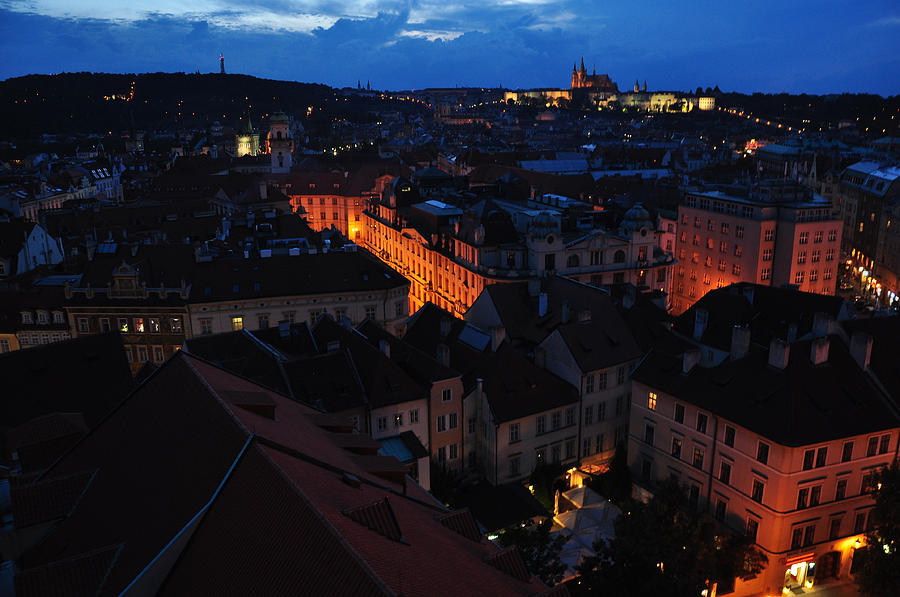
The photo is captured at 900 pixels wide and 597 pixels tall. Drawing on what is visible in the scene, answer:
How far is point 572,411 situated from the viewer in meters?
52.9

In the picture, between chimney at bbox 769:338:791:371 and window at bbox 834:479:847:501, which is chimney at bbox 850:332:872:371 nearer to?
chimney at bbox 769:338:791:371

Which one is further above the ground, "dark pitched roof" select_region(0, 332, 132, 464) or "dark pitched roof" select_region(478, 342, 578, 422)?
"dark pitched roof" select_region(0, 332, 132, 464)

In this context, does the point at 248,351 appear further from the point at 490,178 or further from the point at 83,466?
the point at 490,178

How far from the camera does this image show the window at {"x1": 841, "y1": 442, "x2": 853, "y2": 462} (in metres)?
42.8

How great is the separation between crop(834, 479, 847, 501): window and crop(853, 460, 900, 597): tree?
280cm

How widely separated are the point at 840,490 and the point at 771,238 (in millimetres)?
52435

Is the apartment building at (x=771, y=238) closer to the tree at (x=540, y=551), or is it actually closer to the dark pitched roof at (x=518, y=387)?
the dark pitched roof at (x=518, y=387)

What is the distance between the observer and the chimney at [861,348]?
4500 centimetres

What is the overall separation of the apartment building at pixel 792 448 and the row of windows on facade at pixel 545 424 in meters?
8.77

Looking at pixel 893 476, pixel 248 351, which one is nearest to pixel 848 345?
pixel 893 476

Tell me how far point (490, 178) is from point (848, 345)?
108 metres

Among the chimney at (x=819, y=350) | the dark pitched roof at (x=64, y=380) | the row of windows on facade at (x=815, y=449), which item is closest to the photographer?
the dark pitched roof at (x=64, y=380)

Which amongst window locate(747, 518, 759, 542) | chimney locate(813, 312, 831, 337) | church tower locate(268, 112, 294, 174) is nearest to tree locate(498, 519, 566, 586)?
window locate(747, 518, 759, 542)

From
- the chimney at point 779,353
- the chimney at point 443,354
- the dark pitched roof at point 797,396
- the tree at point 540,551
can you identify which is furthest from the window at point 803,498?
the chimney at point 443,354
